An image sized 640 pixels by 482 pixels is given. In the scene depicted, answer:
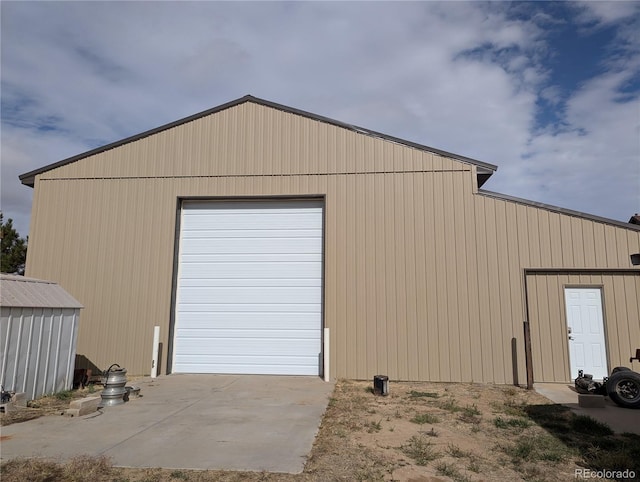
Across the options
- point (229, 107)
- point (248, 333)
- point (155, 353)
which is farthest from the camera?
point (229, 107)

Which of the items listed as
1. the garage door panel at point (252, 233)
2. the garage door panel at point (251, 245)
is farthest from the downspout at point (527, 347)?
the garage door panel at point (252, 233)

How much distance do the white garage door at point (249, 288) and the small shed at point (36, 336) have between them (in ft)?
7.82

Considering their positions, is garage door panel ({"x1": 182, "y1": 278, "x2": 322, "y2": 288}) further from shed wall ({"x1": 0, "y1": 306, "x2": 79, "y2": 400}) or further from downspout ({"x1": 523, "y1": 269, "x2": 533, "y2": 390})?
downspout ({"x1": 523, "y1": 269, "x2": 533, "y2": 390})

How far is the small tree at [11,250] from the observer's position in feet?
65.0

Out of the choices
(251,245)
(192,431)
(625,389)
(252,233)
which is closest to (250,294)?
(251,245)

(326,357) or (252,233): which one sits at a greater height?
(252,233)

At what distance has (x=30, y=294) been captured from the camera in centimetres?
780

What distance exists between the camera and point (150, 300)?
33.2 feet

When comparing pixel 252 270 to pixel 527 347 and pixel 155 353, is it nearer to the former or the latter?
pixel 155 353

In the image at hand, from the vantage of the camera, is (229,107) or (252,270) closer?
(252,270)

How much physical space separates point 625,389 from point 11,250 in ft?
76.3

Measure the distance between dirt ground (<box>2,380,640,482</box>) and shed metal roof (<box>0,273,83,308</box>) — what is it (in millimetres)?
1972

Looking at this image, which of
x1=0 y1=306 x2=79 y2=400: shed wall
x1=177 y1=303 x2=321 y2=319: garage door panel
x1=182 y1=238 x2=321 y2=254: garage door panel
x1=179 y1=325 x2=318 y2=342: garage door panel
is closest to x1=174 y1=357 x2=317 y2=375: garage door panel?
x1=179 y1=325 x2=318 y2=342: garage door panel

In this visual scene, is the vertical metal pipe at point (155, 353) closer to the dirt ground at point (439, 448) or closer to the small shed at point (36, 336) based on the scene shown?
the small shed at point (36, 336)
